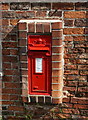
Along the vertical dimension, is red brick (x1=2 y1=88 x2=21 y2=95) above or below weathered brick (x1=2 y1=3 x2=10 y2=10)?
below

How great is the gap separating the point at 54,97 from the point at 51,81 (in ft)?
0.74

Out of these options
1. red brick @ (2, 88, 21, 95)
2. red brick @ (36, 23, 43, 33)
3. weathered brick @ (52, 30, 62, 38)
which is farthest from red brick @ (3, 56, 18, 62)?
weathered brick @ (52, 30, 62, 38)

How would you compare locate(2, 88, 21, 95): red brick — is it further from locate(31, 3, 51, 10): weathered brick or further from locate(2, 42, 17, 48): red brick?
locate(31, 3, 51, 10): weathered brick

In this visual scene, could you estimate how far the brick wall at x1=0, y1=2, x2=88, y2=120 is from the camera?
2939mm

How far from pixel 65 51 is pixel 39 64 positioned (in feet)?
1.40

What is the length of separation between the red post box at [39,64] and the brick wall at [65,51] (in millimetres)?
104

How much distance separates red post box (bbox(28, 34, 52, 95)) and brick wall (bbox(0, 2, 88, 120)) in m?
0.10

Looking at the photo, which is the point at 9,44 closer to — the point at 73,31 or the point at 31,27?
the point at 31,27

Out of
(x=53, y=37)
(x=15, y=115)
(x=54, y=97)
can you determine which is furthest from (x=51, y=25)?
(x=15, y=115)

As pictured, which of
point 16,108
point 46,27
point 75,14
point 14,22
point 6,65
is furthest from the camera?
point 16,108

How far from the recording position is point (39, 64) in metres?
2.88

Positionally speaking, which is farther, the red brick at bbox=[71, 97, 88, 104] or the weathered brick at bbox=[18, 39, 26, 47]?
the red brick at bbox=[71, 97, 88, 104]

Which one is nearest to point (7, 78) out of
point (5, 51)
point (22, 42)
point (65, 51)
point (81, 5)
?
point (5, 51)

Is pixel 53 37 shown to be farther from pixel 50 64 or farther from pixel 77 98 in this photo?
pixel 77 98
